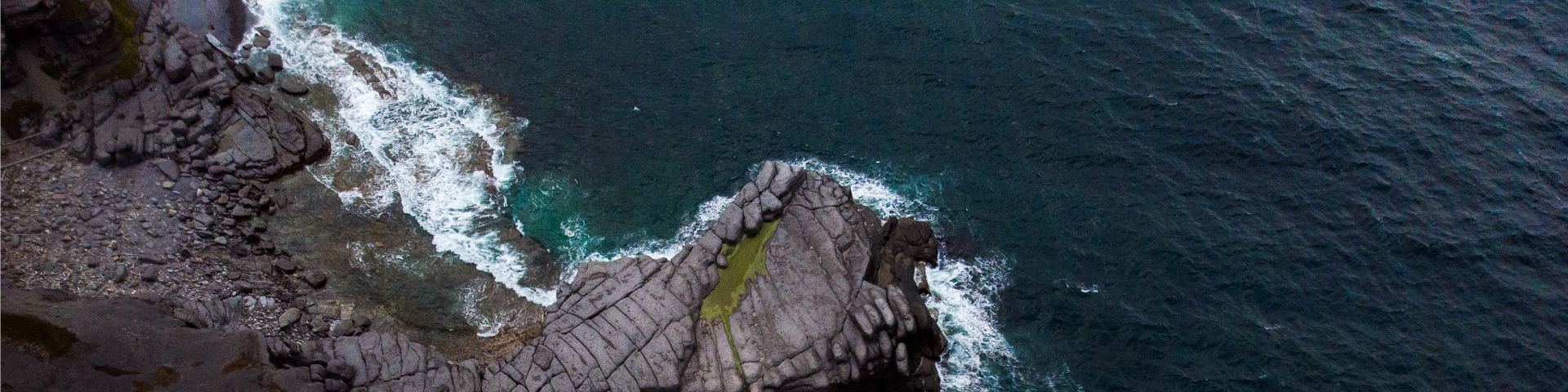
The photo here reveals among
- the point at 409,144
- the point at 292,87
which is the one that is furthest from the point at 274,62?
the point at 409,144

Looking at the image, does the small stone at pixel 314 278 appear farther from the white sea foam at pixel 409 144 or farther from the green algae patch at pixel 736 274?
the green algae patch at pixel 736 274

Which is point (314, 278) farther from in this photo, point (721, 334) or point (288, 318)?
point (721, 334)

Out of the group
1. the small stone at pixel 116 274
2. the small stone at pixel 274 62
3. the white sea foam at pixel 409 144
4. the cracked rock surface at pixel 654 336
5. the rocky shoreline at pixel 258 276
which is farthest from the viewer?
the small stone at pixel 274 62

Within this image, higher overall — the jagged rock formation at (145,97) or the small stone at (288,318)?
the jagged rock formation at (145,97)

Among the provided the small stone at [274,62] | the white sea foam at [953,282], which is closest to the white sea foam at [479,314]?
the white sea foam at [953,282]

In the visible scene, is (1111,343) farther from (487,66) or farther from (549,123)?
(487,66)

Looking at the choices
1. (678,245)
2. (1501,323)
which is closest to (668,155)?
(678,245)
